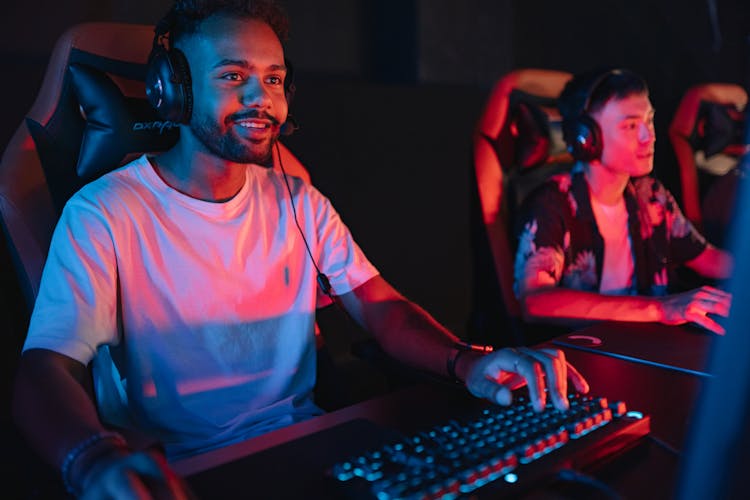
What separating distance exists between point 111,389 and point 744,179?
3.27ft

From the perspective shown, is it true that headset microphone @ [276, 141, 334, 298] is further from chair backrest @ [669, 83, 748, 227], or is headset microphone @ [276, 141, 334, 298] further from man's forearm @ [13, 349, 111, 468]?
chair backrest @ [669, 83, 748, 227]

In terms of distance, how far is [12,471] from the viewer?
4.54 ft

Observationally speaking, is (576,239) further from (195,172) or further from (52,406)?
(52,406)

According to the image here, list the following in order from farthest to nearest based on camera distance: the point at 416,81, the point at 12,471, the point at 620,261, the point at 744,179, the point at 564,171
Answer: the point at 416,81, the point at 564,171, the point at 620,261, the point at 12,471, the point at 744,179

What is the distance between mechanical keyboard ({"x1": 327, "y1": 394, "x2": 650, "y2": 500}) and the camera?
61 cm

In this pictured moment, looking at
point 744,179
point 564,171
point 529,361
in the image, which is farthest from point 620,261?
point 744,179

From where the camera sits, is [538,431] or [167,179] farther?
[167,179]

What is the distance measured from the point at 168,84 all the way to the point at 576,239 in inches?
40.6

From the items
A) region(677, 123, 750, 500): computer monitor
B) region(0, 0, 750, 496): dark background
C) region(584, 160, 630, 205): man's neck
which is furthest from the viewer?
region(0, 0, 750, 496): dark background

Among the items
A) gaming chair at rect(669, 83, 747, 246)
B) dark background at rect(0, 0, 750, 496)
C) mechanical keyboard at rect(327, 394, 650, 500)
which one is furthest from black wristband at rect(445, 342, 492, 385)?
gaming chair at rect(669, 83, 747, 246)

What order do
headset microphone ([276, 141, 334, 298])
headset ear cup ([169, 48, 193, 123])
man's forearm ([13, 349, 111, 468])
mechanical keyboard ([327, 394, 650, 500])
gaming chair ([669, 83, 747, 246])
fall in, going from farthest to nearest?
gaming chair ([669, 83, 747, 246])
headset microphone ([276, 141, 334, 298])
headset ear cup ([169, 48, 193, 123])
man's forearm ([13, 349, 111, 468])
mechanical keyboard ([327, 394, 650, 500])

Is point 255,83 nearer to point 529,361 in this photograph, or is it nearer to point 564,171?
point 529,361

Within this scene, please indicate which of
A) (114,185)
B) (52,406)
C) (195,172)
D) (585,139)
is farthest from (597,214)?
(52,406)

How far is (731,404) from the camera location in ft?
1.06
